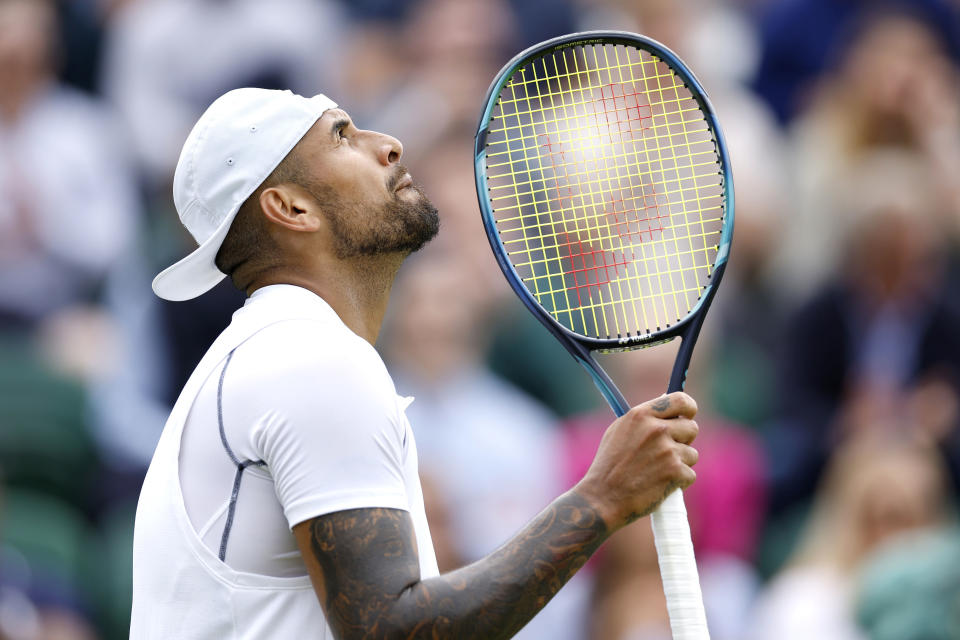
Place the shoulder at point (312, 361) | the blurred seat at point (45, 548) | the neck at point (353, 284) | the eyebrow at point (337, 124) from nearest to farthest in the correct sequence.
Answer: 1. the shoulder at point (312, 361)
2. the neck at point (353, 284)
3. the eyebrow at point (337, 124)
4. the blurred seat at point (45, 548)

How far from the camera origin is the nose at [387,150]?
10.5ft

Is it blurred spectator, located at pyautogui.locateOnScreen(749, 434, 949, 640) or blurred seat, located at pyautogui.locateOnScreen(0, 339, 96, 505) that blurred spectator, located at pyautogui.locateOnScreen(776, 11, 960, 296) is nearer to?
blurred spectator, located at pyautogui.locateOnScreen(749, 434, 949, 640)

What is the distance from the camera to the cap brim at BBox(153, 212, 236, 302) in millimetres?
3061

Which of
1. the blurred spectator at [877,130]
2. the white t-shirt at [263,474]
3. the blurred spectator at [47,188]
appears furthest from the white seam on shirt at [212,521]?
the blurred spectator at [877,130]

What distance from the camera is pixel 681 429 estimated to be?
9.14ft

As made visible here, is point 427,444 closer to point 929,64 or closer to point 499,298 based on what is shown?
point 499,298

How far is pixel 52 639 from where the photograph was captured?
5.40m

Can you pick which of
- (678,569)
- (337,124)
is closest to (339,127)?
(337,124)

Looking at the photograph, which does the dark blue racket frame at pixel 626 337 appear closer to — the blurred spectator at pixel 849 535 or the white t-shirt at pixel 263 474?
the white t-shirt at pixel 263 474

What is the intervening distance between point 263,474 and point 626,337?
925 mm

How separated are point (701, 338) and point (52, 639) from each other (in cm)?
299

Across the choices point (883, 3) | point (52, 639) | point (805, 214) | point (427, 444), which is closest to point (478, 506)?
point (427, 444)

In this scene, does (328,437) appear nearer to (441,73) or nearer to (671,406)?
(671,406)

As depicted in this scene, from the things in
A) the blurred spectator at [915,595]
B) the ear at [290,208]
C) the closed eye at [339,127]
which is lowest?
the blurred spectator at [915,595]
